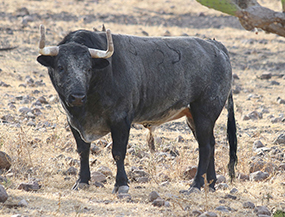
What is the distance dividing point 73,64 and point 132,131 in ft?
12.3

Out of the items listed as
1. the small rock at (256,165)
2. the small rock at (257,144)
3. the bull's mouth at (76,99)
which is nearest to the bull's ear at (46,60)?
the bull's mouth at (76,99)

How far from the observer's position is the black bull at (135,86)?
490 centimetres

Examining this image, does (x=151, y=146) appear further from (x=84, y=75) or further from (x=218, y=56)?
(x=84, y=75)

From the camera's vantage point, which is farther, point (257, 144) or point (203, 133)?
point (257, 144)

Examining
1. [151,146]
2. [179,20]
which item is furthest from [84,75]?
[179,20]

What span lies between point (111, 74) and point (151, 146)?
1.80 meters

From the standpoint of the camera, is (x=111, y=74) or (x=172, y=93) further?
(x=172, y=93)

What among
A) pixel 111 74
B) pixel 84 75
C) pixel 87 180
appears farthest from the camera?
pixel 87 180

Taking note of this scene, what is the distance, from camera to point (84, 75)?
4812 mm

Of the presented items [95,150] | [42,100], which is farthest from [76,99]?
[42,100]

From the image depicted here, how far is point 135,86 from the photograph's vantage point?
212 inches

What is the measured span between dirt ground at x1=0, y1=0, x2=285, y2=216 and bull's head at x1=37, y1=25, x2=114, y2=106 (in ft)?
3.52

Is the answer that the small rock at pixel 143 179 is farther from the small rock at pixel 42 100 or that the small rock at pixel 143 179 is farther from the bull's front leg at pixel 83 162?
the small rock at pixel 42 100

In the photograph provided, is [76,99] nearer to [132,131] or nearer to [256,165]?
[256,165]
